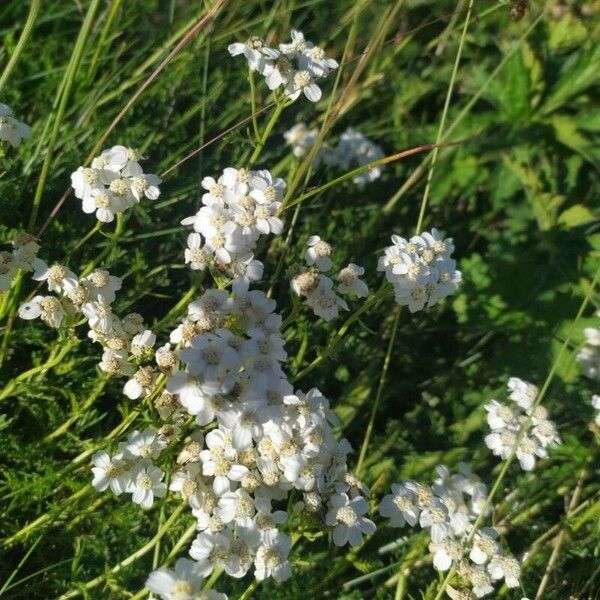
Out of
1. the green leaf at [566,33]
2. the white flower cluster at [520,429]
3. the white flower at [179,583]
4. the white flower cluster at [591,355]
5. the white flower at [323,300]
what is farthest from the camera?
the green leaf at [566,33]

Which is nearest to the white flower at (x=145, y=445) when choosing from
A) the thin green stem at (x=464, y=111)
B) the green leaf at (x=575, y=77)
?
the thin green stem at (x=464, y=111)

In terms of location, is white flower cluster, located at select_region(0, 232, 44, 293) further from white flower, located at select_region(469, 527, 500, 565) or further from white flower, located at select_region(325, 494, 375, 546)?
white flower, located at select_region(469, 527, 500, 565)

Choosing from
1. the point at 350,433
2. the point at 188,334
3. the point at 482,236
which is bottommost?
the point at 350,433

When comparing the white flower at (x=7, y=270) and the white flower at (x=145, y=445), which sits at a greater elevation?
the white flower at (x=7, y=270)

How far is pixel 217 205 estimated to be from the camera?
1568 mm

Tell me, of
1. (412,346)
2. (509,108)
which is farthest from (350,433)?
(509,108)

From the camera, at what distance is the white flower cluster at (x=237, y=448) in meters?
1.32

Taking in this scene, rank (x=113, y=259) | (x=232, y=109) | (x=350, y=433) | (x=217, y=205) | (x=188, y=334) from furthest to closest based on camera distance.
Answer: (x=232, y=109)
(x=350, y=433)
(x=113, y=259)
(x=217, y=205)
(x=188, y=334)

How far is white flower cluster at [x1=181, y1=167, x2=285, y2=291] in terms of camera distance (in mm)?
1507

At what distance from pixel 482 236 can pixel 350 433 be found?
1.00m

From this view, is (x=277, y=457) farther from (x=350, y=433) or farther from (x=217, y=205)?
(x=350, y=433)

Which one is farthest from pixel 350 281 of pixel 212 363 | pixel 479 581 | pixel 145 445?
pixel 479 581

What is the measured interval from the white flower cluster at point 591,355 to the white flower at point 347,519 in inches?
31.6

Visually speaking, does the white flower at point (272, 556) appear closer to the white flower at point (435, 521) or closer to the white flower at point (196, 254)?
the white flower at point (435, 521)
